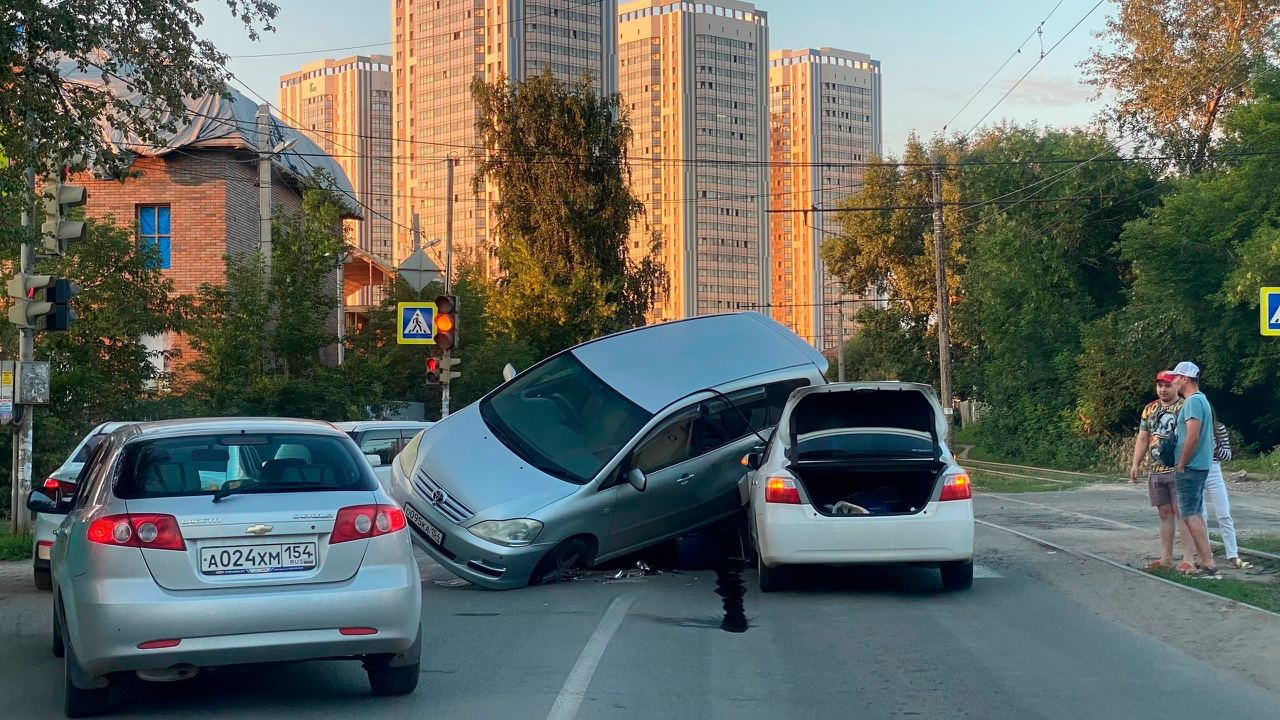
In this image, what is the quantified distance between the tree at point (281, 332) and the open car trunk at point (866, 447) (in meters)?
15.3

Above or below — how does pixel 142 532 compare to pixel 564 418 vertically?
below

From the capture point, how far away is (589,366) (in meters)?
13.1

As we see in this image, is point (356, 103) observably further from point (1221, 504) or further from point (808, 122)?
point (1221, 504)

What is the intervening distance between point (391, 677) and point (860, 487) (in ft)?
18.8

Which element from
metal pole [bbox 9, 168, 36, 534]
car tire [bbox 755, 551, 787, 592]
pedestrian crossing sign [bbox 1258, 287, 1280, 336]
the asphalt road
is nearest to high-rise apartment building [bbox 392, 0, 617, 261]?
metal pole [bbox 9, 168, 36, 534]

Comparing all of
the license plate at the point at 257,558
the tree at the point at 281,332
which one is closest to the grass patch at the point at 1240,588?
the license plate at the point at 257,558

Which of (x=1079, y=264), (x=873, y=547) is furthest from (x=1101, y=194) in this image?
(x=873, y=547)

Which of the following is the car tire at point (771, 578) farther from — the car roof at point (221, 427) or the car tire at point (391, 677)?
the car roof at point (221, 427)

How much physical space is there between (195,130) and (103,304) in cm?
1160

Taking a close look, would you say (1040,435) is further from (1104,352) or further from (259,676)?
(259,676)

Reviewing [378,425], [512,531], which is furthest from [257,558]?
[378,425]

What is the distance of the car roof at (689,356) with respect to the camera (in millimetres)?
12562

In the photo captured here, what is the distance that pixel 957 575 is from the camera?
10633 mm

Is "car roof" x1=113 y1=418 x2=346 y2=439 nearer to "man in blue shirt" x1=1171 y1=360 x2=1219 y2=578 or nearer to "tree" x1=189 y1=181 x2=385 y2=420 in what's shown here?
"man in blue shirt" x1=1171 y1=360 x2=1219 y2=578
